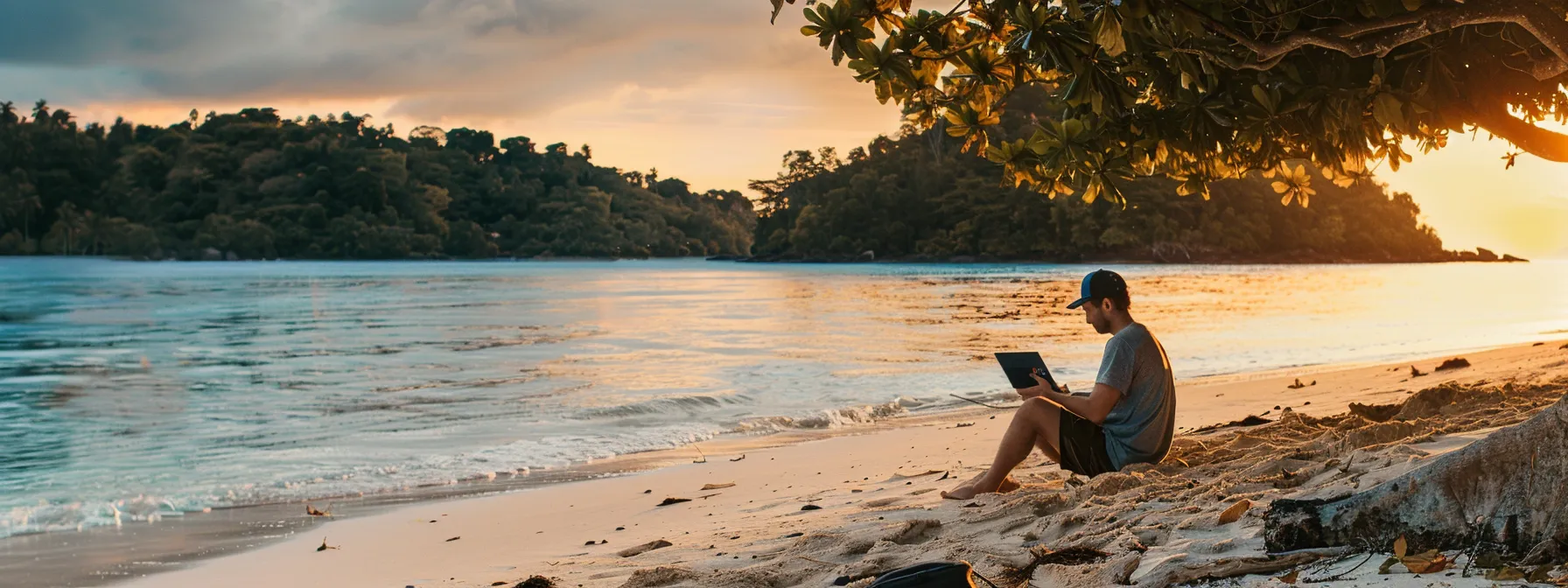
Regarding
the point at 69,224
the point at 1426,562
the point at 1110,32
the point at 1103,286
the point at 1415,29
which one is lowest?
the point at 1426,562

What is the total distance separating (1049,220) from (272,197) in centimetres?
9393

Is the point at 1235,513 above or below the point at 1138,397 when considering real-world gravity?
below

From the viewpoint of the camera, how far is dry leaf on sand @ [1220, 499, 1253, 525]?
4.00 metres

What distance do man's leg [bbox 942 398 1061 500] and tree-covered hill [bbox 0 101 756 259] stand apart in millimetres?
137598

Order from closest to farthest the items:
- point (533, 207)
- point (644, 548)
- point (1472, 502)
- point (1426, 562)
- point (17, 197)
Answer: point (1426, 562)
point (1472, 502)
point (644, 548)
point (17, 197)
point (533, 207)

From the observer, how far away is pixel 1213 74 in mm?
4445

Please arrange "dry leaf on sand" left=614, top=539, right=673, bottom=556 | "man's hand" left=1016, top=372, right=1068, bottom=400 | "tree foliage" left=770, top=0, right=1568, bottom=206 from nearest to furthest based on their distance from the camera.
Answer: "tree foliage" left=770, top=0, right=1568, bottom=206 → "dry leaf on sand" left=614, top=539, right=673, bottom=556 → "man's hand" left=1016, top=372, right=1068, bottom=400

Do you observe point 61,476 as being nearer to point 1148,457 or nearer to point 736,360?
point 1148,457

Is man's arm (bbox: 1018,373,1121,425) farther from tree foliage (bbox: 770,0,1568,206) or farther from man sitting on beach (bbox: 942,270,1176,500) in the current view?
tree foliage (bbox: 770,0,1568,206)

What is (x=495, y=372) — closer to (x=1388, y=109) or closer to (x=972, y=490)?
(x=972, y=490)

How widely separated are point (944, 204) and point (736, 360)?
98288 mm

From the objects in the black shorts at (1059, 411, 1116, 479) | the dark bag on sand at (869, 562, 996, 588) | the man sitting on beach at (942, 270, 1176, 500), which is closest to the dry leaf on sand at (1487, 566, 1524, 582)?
the dark bag on sand at (869, 562, 996, 588)

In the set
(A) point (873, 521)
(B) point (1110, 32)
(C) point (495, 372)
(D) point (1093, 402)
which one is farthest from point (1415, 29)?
(C) point (495, 372)

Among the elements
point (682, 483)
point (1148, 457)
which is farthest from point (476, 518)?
point (1148, 457)
